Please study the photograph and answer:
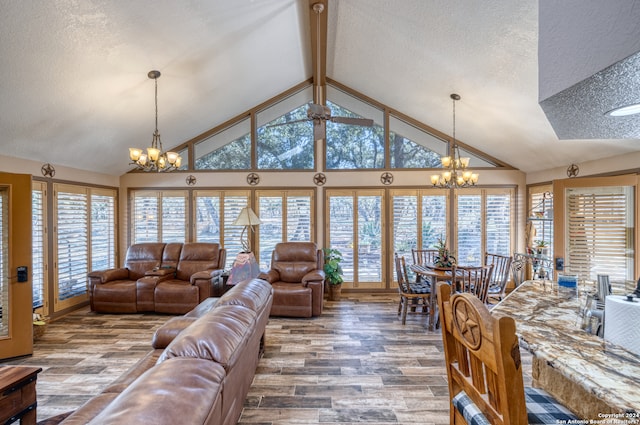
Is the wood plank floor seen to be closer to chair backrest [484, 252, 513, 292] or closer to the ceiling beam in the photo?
chair backrest [484, 252, 513, 292]

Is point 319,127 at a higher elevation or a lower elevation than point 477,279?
higher

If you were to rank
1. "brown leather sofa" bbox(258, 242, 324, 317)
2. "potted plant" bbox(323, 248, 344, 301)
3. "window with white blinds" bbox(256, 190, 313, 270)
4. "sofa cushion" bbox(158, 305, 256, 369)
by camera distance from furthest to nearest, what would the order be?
1. "window with white blinds" bbox(256, 190, 313, 270)
2. "potted plant" bbox(323, 248, 344, 301)
3. "brown leather sofa" bbox(258, 242, 324, 317)
4. "sofa cushion" bbox(158, 305, 256, 369)

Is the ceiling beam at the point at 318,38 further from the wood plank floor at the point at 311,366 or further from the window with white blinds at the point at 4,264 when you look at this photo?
Result: the window with white blinds at the point at 4,264

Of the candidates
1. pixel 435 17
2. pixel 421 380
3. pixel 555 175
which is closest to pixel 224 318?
pixel 421 380

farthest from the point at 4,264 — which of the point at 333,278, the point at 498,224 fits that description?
the point at 498,224

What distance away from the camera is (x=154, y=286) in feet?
16.1

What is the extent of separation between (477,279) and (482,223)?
2.55 metres

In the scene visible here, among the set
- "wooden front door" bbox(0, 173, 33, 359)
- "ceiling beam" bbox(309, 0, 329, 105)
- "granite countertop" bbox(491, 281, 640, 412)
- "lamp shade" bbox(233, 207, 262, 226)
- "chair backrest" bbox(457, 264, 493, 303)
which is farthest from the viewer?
"lamp shade" bbox(233, 207, 262, 226)

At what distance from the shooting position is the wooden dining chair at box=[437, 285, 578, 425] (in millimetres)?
888

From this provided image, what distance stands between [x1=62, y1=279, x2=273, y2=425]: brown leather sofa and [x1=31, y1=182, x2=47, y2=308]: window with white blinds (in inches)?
141

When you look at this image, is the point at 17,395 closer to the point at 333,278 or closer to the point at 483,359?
the point at 483,359

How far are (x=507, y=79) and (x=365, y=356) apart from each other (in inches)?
146

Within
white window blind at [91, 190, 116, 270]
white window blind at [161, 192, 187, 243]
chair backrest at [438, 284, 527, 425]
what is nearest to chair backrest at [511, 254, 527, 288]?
chair backrest at [438, 284, 527, 425]

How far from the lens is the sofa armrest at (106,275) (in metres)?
4.93
